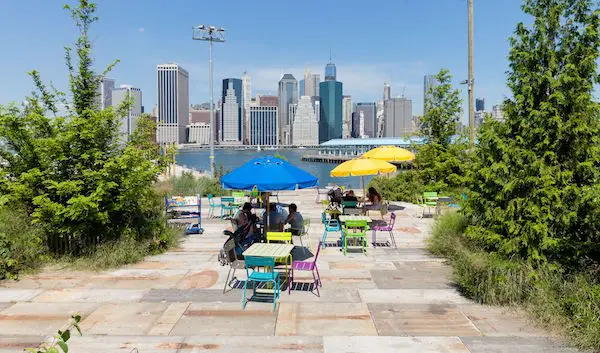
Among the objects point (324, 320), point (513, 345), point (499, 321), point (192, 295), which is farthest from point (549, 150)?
point (192, 295)

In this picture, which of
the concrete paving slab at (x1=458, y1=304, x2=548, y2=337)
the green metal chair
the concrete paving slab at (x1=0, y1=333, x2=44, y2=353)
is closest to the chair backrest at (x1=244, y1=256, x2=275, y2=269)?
the concrete paving slab at (x1=0, y1=333, x2=44, y2=353)

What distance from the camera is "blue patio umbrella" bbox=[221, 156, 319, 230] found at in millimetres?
7645

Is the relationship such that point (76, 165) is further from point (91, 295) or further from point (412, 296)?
point (412, 296)

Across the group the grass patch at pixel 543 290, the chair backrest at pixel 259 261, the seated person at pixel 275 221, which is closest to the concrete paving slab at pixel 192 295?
the chair backrest at pixel 259 261

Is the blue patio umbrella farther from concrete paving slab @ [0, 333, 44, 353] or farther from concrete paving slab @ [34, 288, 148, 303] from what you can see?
concrete paving slab @ [0, 333, 44, 353]

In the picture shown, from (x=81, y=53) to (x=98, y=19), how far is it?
88 centimetres

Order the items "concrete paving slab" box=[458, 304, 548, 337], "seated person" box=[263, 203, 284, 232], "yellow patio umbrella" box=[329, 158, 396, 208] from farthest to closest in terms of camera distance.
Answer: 1. "yellow patio umbrella" box=[329, 158, 396, 208]
2. "seated person" box=[263, 203, 284, 232]
3. "concrete paving slab" box=[458, 304, 548, 337]

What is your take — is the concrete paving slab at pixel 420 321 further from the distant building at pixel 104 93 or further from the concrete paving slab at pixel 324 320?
the distant building at pixel 104 93

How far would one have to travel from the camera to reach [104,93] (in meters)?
9.51

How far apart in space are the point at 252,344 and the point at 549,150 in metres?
5.44

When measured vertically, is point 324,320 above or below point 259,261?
below

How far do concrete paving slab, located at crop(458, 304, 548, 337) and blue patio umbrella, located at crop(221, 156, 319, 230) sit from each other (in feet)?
11.3

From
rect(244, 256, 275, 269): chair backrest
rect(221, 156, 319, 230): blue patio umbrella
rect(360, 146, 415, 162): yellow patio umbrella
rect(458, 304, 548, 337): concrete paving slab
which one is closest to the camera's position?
rect(458, 304, 548, 337): concrete paving slab

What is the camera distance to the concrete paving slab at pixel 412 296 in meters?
6.36
